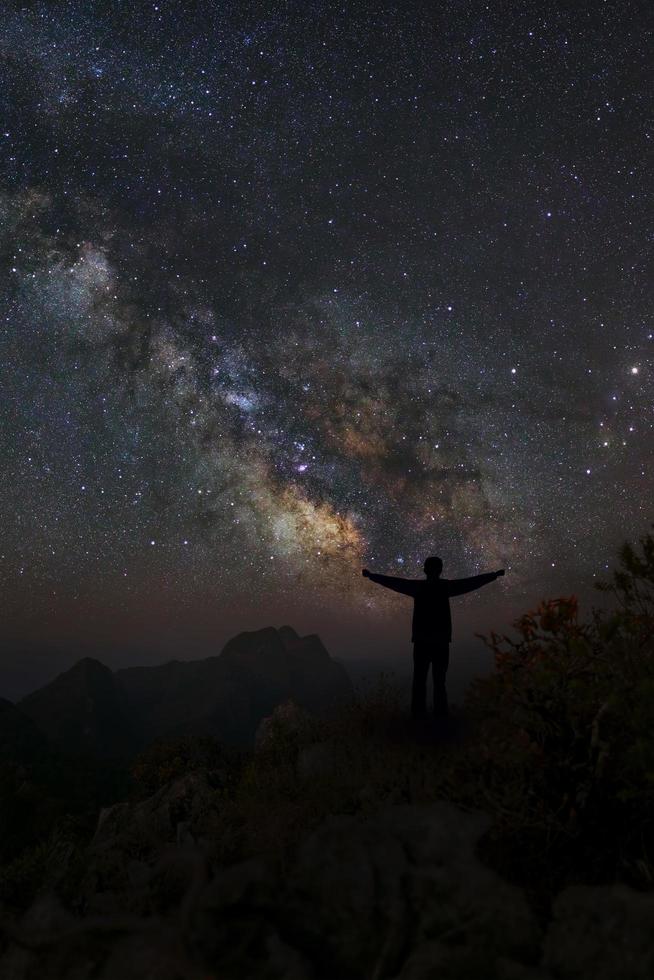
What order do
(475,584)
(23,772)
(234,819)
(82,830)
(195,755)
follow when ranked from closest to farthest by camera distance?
(234,819), (475,584), (195,755), (82,830), (23,772)

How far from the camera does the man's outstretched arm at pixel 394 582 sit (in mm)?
8570

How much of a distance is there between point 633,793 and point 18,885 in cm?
699

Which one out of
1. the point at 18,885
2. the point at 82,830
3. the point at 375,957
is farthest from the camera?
the point at 82,830

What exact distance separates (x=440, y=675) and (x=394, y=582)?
5.28 ft

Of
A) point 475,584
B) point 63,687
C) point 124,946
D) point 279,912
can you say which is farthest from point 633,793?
point 63,687

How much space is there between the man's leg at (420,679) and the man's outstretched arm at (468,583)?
101 centimetres

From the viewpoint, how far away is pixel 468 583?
27.8ft

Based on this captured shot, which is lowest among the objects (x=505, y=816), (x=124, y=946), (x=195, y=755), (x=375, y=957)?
(x=195, y=755)

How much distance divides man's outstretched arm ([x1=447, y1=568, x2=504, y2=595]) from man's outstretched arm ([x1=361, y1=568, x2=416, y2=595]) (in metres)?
0.61

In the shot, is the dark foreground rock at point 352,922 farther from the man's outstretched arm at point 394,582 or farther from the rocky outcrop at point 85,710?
the rocky outcrop at point 85,710

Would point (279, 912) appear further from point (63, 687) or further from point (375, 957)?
point (63, 687)

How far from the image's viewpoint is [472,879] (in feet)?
12.7

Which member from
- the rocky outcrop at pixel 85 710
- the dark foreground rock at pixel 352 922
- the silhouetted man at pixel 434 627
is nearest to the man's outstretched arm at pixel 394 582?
the silhouetted man at pixel 434 627

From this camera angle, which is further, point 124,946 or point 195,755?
point 195,755
